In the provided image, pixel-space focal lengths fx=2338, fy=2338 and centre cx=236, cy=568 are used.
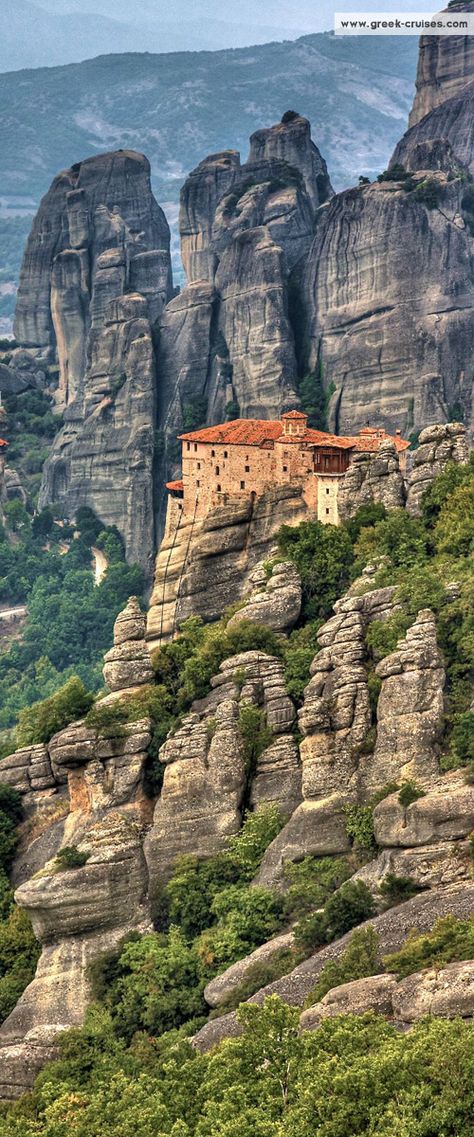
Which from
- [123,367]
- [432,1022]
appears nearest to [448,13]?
[123,367]

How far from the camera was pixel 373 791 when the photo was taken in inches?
2181

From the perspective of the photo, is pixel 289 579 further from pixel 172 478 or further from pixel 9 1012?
pixel 172 478

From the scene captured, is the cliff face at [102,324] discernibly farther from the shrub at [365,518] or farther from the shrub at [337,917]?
the shrub at [337,917]

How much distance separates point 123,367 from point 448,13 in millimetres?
27458

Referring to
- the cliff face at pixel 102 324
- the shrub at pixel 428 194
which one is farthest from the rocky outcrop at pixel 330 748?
the cliff face at pixel 102 324

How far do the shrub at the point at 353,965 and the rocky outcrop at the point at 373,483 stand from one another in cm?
2195

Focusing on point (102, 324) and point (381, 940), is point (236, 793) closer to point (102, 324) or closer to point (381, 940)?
point (381, 940)

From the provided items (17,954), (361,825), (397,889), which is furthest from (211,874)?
(397,889)

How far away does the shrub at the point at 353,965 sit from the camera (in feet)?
156

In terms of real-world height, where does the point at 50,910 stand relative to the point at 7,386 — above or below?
below

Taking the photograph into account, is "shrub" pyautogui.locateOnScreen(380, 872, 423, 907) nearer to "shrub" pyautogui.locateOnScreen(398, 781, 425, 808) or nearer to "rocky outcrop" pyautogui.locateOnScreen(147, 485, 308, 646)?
"shrub" pyautogui.locateOnScreen(398, 781, 425, 808)

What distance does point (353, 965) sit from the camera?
4800 centimetres

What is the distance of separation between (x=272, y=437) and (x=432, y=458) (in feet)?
29.0

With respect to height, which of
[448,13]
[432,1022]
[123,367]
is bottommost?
[432,1022]
